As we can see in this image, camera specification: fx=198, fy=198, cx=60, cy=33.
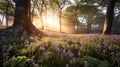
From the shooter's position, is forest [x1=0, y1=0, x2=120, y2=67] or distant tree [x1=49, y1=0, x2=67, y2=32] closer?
forest [x1=0, y1=0, x2=120, y2=67]

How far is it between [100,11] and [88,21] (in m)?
7.43

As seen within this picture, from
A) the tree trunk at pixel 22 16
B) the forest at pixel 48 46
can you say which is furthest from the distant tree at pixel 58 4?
the tree trunk at pixel 22 16

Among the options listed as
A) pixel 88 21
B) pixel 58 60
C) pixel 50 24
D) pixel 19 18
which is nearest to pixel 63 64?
pixel 58 60

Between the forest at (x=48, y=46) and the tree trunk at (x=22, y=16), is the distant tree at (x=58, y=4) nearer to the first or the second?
the forest at (x=48, y=46)

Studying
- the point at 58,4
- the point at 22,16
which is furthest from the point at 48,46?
the point at 58,4

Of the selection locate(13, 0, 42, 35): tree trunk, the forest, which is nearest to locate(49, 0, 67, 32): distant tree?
the forest

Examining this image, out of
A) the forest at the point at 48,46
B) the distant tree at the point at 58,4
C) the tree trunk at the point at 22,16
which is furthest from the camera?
the distant tree at the point at 58,4

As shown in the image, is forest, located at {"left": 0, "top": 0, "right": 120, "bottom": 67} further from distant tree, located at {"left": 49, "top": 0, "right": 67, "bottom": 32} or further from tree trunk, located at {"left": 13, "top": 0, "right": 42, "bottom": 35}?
distant tree, located at {"left": 49, "top": 0, "right": 67, "bottom": 32}

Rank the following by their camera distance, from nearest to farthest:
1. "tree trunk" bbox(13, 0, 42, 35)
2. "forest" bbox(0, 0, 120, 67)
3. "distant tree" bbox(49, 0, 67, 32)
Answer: "forest" bbox(0, 0, 120, 67)
"tree trunk" bbox(13, 0, 42, 35)
"distant tree" bbox(49, 0, 67, 32)

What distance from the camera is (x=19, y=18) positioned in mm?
11273

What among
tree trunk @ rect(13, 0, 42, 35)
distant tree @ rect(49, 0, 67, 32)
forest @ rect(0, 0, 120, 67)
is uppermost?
distant tree @ rect(49, 0, 67, 32)

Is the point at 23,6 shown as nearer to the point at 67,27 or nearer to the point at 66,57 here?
the point at 66,57

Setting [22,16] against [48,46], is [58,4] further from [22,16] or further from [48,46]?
[48,46]

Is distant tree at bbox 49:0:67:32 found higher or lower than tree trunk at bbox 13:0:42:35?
higher
